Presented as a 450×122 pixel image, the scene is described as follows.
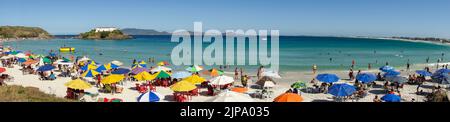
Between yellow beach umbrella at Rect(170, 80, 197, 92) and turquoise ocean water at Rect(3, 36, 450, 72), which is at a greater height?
yellow beach umbrella at Rect(170, 80, 197, 92)

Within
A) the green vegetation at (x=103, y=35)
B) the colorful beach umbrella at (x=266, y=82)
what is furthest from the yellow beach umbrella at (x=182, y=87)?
the green vegetation at (x=103, y=35)

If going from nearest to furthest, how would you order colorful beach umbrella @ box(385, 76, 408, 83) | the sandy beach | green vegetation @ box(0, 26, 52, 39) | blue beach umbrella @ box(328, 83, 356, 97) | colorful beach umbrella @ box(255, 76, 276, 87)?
1. blue beach umbrella @ box(328, 83, 356, 97)
2. the sandy beach
3. colorful beach umbrella @ box(255, 76, 276, 87)
4. colorful beach umbrella @ box(385, 76, 408, 83)
5. green vegetation @ box(0, 26, 52, 39)

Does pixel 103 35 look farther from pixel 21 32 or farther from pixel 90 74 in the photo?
pixel 90 74

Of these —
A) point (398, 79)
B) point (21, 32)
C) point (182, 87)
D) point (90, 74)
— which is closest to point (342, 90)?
point (398, 79)

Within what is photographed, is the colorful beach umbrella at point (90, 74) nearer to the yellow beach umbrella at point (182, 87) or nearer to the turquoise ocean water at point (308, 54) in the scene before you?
the yellow beach umbrella at point (182, 87)

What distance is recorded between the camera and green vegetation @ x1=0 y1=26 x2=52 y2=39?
124025mm

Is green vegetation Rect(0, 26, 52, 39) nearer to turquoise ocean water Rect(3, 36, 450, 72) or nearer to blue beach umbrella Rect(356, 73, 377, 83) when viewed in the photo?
turquoise ocean water Rect(3, 36, 450, 72)

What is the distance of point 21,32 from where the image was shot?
436 feet

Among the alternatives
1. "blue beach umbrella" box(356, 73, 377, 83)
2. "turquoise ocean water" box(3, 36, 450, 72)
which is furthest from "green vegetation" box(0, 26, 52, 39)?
"blue beach umbrella" box(356, 73, 377, 83)

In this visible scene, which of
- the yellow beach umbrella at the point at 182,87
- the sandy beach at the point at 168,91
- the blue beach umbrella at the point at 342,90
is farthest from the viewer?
the sandy beach at the point at 168,91

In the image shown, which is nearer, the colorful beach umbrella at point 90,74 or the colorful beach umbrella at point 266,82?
the colorful beach umbrella at point 266,82

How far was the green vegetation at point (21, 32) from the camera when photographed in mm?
124025
